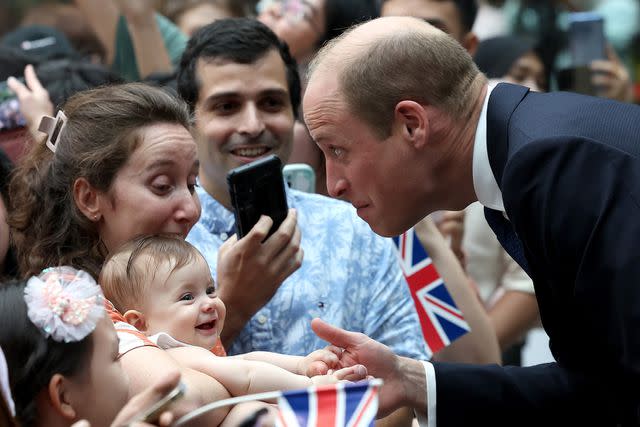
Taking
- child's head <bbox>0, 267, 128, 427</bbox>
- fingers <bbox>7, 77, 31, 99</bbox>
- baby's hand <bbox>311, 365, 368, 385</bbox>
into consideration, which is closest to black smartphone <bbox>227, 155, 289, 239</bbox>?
baby's hand <bbox>311, 365, 368, 385</bbox>

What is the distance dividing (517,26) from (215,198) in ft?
14.5

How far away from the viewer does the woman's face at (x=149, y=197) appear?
378cm

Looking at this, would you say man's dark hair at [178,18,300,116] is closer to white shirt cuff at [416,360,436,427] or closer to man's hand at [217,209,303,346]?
man's hand at [217,209,303,346]

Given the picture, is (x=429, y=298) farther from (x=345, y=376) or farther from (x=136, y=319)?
(x=136, y=319)

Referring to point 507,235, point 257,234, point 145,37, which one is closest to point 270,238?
point 257,234

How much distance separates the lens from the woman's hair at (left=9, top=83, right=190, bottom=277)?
12.5 feet

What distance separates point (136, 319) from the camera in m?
3.54

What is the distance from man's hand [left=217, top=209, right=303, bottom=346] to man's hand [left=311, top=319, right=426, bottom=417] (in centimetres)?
46

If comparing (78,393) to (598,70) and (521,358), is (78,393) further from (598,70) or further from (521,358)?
(598,70)

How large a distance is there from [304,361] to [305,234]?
94 centimetres

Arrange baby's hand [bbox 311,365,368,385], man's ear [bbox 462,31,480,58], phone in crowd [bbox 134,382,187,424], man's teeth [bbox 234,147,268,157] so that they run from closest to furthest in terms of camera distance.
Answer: phone in crowd [bbox 134,382,187,424] → baby's hand [bbox 311,365,368,385] → man's teeth [bbox 234,147,268,157] → man's ear [bbox 462,31,480,58]

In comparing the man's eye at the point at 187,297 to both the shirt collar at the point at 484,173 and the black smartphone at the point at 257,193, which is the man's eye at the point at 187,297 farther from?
the shirt collar at the point at 484,173

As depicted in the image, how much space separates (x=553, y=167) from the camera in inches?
127

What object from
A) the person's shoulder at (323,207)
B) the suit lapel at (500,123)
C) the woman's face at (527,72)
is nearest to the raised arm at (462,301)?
the person's shoulder at (323,207)
